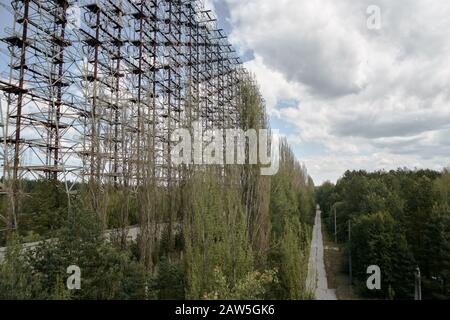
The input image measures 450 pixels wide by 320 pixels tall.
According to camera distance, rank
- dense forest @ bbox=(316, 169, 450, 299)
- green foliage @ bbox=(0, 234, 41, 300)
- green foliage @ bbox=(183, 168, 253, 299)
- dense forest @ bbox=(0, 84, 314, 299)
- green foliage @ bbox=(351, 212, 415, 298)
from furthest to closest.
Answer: green foliage @ bbox=(351, 212, 415, 298) < dense forest @ bbox=(316, 169, 450, 299) < green foliage @ bbox=(183, 168, 253, 299) < dense forest @ bbox=(0, 84, 314, 299) < green foliage @ bbox=(0, 234, 41, 300)

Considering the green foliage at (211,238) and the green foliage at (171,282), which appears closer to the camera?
the green foliage at (211,238)

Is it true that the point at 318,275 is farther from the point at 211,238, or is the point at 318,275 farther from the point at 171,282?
the point at 211,238

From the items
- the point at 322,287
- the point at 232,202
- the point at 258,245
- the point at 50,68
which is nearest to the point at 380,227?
the point at 322,287

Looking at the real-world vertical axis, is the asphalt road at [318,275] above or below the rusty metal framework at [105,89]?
below

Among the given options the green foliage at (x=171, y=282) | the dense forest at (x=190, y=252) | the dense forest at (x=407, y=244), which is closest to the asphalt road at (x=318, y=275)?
the dense forest at (x=190, y=252)

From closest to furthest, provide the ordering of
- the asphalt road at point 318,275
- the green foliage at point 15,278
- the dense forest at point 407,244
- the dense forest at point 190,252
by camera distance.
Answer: the green foliage at point 15,278, the dense forest at point 190,252, the asphalt road at point 318,275, the dense forest at point 407,244

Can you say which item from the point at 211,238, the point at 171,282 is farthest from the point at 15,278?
the point at 211,238

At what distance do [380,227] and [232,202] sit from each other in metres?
13.6

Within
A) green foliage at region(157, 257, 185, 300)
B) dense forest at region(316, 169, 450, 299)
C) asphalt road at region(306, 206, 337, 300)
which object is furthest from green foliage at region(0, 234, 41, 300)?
dense forest at region(316, 169, 450, 299)

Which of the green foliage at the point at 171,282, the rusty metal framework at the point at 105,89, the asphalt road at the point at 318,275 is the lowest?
the asphalt road at the point at 318,275

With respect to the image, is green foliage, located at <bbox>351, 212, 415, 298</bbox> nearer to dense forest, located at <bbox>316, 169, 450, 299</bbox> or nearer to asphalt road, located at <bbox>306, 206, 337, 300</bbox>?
dense forest, located at <bbox>316, 169, 450, 299</bbox>

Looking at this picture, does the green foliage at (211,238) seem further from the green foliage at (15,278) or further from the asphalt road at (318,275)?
the green foliage at (15,278)

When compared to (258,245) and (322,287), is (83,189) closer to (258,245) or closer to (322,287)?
(258,245)

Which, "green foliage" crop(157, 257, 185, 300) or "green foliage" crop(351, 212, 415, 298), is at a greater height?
"green foliage" crop(157, 257, 185, 300)
